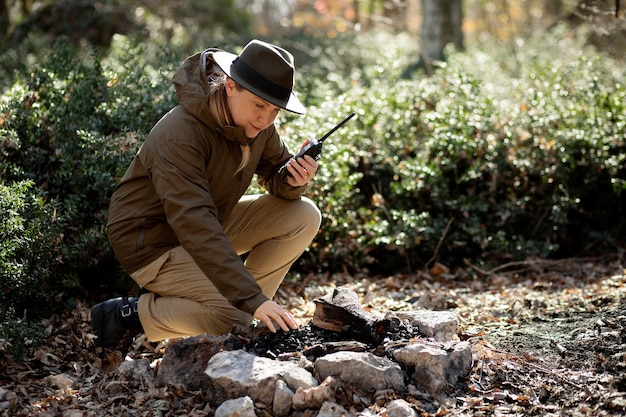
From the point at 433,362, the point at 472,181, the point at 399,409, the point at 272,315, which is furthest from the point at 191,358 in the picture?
the point at 472,181

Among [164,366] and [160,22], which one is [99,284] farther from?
[160,22]

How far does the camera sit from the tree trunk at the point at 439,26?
34.7ft

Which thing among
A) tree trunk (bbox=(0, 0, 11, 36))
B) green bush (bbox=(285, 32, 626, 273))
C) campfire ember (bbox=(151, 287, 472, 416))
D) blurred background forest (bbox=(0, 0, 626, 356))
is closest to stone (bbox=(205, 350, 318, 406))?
campfire ember (bbox=(151, 287, 472, 416))

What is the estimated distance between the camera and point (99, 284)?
470 cm

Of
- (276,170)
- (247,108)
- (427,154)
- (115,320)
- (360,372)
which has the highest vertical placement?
(247,108)

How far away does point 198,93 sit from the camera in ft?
11.5

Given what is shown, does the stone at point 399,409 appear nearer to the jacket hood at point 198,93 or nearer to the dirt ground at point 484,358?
the dirt ground at point 484,358

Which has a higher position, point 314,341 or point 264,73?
point 264,73

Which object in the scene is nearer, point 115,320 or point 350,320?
point 350,320

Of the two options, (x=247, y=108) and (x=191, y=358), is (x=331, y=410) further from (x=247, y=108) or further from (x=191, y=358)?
(x=247, y=108)

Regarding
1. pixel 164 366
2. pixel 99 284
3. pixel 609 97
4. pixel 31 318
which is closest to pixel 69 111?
pixel 99 284

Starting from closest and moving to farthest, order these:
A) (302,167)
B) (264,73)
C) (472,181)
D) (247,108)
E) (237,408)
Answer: (237,408) < (264,73) < (247,108) < (302,167) < (472,181)

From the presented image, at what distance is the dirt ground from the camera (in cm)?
318

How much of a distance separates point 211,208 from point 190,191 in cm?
14
